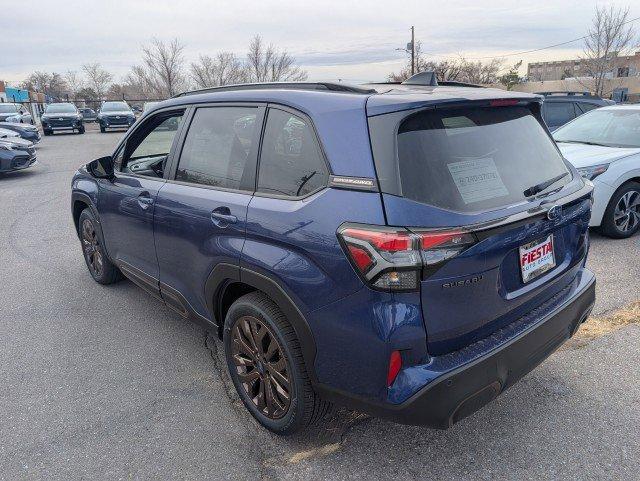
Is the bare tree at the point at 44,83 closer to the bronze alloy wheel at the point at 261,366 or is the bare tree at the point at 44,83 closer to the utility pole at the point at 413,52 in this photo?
the utility pole at the point at 413,52

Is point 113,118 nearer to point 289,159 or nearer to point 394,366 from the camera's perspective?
point 289,159

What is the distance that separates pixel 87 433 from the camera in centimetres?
277

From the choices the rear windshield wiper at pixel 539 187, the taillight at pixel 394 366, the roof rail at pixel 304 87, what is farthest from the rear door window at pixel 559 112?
the taillight at pixel 394 366

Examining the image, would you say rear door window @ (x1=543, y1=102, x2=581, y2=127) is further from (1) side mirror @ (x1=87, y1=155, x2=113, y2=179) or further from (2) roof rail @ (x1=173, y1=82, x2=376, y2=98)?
(1) side mirror @ (x1=87, y1=155, x2=113, y2=179)

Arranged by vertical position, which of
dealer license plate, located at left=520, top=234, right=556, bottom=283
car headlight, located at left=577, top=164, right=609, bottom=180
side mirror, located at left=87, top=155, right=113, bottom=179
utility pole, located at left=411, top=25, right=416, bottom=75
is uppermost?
utility pole, located at left=411, top=25, right=416, bottom=75

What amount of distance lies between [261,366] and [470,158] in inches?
60.1

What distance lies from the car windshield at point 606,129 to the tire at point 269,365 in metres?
5.62

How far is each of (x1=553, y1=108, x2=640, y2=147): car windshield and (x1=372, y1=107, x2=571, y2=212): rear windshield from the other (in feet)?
14.6

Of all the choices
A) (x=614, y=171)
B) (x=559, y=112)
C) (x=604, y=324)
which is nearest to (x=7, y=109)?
(x=559, y=112)

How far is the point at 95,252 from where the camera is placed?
4.93m

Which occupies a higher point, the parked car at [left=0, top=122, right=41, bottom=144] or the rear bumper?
the parked car at [left=0, top=122, right=41, bottom=144]

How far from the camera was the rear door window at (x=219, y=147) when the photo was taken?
2.80 meters

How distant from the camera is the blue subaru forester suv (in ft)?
6.66

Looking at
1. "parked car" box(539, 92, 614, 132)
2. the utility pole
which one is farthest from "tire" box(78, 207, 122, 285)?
the utility pole
